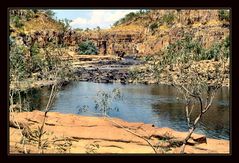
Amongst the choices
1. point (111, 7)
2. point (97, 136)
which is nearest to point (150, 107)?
point (97, 136)


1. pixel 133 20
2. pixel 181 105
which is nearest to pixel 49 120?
pixel 181 105

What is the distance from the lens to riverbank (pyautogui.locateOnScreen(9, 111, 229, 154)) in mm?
7715

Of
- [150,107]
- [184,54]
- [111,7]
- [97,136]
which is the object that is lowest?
[97,136]

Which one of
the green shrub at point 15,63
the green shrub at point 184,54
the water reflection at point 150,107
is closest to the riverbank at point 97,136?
the water reflection at point 150,107

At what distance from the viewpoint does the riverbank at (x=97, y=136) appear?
771cm

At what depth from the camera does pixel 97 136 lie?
8.91 meters

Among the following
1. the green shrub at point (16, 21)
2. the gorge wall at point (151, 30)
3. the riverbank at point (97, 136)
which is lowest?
the riverbank at point (97, 136)

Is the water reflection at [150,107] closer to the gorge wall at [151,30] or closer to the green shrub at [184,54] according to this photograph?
the gorge wall at [151,30]

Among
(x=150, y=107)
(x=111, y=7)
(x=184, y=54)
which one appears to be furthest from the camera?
(x=150, y=107)

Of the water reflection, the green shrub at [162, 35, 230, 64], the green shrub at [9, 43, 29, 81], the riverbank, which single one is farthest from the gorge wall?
the green shrub at [9, 43, 29, 81]

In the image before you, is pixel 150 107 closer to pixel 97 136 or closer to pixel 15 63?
pixel 97 136
